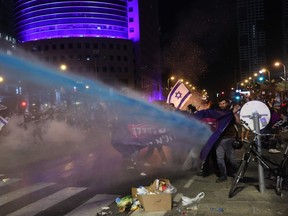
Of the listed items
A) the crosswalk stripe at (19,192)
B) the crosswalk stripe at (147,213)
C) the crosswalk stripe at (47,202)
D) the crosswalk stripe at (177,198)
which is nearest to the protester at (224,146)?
the crosswalk stripe at (177,198)

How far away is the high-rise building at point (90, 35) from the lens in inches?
4606

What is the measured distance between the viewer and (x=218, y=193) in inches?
279

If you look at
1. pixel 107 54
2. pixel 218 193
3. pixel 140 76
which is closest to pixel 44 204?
pixel 218 193

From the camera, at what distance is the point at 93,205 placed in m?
6.80

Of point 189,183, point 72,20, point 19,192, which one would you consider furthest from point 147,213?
point 72,20

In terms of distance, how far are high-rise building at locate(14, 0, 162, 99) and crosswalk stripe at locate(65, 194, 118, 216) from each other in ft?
344

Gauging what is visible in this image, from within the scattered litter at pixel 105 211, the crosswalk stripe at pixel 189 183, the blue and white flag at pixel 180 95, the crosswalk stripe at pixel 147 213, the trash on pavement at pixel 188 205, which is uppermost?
the blue and white flag at pixel 180 95

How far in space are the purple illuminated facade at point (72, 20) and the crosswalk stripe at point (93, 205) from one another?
117 metres

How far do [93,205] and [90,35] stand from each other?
390ft

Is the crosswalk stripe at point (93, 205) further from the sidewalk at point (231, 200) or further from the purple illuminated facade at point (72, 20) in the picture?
the purple illuminated facade at point (72, 20)

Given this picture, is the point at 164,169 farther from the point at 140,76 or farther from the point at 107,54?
the point at 140,76

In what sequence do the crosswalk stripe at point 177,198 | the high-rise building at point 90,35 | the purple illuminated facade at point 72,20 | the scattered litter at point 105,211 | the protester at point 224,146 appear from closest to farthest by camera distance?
the scattered litter at point 105,211 → the crosswalk stripe at point 177,198 → the protester at point 224,146 → the high-rise building at point 90,35 → the purple illuminated facade at point 72,20

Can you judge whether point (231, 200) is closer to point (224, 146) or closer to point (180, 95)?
point (224, 146)

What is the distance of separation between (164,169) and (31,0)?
129709mm
